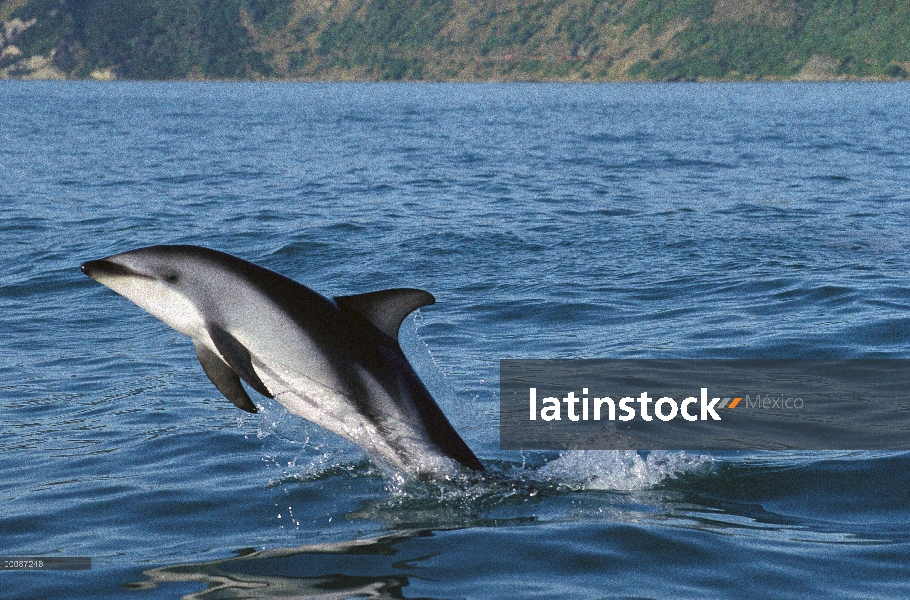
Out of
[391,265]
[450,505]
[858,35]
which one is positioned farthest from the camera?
[858,35]

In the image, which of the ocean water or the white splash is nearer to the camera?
the ocean water

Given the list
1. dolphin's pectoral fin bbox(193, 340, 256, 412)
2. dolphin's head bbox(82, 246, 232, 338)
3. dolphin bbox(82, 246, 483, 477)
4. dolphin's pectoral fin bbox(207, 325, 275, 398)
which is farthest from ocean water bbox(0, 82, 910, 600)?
dolphin's head bbox(82, 246, 232, 338)

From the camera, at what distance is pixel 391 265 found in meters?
15.3

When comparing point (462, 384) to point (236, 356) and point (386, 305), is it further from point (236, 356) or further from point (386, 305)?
point (236, 356)

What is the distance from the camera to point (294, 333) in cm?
655

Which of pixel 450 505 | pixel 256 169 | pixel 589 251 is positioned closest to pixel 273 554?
pixel 450 505

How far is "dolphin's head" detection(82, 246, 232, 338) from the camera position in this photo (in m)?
6.55

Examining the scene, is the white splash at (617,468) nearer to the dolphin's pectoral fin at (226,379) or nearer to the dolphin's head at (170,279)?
the dolphin's pectoral fin at (226,379)

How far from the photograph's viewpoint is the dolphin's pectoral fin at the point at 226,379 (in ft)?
21.4

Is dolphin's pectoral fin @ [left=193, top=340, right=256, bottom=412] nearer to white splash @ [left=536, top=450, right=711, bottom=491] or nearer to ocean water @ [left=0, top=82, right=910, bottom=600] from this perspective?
ocean water @ [left=0, top=82, right=910, bottom=600]

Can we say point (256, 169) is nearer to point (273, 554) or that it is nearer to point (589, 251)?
point (589, 251)

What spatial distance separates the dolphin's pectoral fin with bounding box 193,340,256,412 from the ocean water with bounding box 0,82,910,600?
79cm

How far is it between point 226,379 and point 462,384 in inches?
147

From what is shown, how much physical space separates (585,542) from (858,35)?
7809 inches
